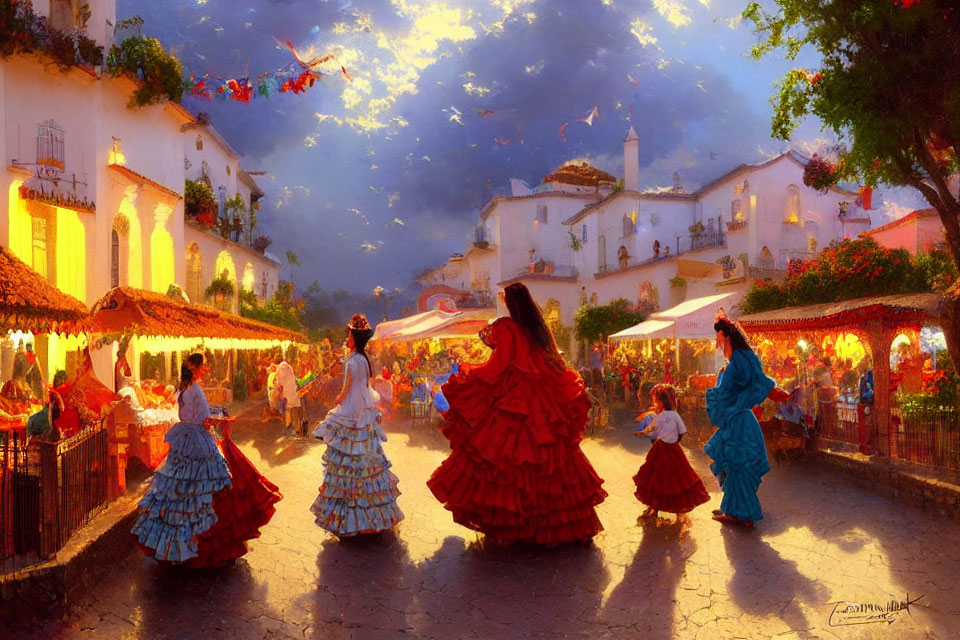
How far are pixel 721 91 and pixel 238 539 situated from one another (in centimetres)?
10215

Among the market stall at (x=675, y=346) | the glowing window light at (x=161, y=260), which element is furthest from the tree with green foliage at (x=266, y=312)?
the market stall at (x=675, y=346)

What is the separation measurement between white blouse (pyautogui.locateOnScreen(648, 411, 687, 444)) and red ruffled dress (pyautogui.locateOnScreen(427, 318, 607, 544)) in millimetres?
1402

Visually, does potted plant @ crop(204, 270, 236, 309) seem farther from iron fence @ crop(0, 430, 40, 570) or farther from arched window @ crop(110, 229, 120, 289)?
iron fence @ crop(0, 430, 40, 570)

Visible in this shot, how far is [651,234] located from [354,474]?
119 ft

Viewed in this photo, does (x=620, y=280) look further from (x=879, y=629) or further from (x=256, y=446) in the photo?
(x=879, y=629)

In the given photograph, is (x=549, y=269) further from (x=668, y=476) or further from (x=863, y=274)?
(x=668, y=476)

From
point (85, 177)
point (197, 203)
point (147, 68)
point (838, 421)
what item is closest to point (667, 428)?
point (838, 421)

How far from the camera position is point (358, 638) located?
15.2 feet

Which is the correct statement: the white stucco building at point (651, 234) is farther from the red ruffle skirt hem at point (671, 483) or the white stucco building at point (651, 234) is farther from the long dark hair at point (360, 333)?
the long dark hair at point (360, 333)

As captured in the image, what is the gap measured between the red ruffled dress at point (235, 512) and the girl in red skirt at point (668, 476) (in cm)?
383

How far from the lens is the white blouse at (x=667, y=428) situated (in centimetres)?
774

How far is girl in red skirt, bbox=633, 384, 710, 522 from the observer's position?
7.66 meters

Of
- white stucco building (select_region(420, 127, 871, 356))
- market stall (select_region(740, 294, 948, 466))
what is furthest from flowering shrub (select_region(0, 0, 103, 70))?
white stucco building (select_region(420, 127, 871, 356))
